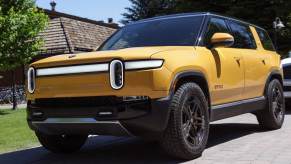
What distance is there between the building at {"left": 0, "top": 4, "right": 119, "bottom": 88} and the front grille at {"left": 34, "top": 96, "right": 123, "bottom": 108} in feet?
77.0

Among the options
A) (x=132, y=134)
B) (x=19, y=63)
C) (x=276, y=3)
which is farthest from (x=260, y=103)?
(x=276, y=3)

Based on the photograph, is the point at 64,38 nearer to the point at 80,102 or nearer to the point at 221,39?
the point at 221,39

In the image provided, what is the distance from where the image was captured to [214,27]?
7.45 m

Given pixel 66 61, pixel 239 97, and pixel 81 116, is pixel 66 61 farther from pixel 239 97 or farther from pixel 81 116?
pixel 239 97

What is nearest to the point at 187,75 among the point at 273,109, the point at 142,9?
the point at 273,109

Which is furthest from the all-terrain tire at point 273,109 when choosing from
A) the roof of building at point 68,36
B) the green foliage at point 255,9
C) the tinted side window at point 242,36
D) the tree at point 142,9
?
the tree at point 142,9

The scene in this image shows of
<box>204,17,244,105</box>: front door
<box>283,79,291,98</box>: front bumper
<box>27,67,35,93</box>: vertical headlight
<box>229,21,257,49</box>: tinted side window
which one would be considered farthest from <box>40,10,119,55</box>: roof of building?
<box>27,67,35,93</box>: vertical headlight

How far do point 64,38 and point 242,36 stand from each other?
77.2 feet

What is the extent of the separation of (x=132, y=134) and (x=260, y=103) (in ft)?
10.5

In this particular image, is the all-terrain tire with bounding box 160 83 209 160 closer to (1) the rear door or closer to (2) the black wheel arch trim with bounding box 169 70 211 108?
(2) the black wheel arch trim with bounding box 169 70 211 108

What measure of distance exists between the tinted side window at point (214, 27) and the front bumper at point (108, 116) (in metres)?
1.68

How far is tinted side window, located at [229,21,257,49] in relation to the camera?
8102 mm

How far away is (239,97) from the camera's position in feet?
25.1

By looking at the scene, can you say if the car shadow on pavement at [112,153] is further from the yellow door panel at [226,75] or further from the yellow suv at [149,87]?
the yellow door panel at [226,75]
